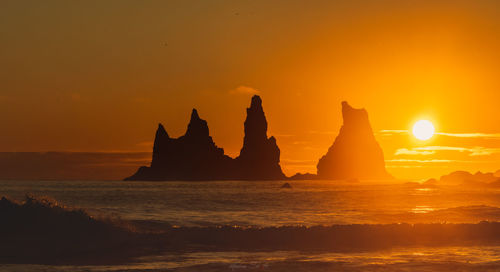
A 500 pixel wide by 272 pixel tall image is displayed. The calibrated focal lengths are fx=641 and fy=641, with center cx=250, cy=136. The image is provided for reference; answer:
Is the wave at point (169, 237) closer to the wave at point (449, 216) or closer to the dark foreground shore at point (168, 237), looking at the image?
the dark foreground shore at point (168, 237)

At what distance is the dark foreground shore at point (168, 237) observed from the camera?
37.0 metres

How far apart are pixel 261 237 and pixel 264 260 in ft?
32.1

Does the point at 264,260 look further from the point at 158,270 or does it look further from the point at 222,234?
the point at 222,234

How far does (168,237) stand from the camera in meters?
41.3

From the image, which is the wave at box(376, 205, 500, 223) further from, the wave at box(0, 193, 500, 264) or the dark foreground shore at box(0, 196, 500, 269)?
the wave at box(0, 193, 500, 264)

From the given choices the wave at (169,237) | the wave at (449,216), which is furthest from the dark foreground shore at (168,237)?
the wave at (449,216)

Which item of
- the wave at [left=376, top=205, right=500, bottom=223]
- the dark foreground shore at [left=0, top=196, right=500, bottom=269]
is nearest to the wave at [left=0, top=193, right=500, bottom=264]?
the dark foreground shore at [left=0, top=196, right=500, bottom=269]

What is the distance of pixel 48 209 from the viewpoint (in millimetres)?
43812

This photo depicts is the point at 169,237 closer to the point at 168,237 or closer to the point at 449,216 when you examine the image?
the point at 168,237

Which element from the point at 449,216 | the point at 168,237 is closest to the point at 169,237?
the point at 168,237

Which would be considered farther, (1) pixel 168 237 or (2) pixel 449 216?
(2) pixel 449 216

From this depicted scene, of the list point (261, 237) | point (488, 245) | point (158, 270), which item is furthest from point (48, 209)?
point (488, 245)

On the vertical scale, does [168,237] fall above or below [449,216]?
below

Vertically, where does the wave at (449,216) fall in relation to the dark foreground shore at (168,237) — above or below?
above
